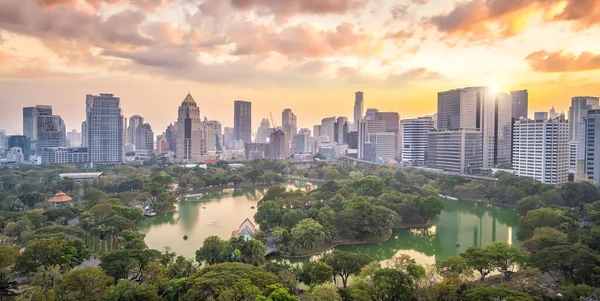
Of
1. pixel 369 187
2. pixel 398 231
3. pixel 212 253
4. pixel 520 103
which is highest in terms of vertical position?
pixel 520 103

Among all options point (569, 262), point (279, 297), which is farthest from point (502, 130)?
point (279, 297)

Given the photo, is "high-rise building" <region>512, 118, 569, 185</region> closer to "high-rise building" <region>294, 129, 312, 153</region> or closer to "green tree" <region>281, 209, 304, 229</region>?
"green tree" <region>281, 209, 304, 229</region>

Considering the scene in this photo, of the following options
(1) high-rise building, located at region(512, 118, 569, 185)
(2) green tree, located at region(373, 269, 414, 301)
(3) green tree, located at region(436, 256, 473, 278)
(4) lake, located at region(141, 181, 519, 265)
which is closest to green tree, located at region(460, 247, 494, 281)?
(3) green tree, located at region(436, 256, 473, 278)

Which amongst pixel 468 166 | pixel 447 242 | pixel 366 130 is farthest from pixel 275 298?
pixel 366 130

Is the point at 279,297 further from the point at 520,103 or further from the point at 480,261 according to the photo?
the point at 520,103

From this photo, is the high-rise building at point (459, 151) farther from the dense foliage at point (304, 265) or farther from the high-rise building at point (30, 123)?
the high-rise building at point (30, 123)

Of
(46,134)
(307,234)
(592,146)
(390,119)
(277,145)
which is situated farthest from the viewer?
(390,119)

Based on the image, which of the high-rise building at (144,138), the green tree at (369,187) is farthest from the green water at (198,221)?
the high-rise building at (144,138)

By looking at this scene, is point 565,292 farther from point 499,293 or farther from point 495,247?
point 495,247
